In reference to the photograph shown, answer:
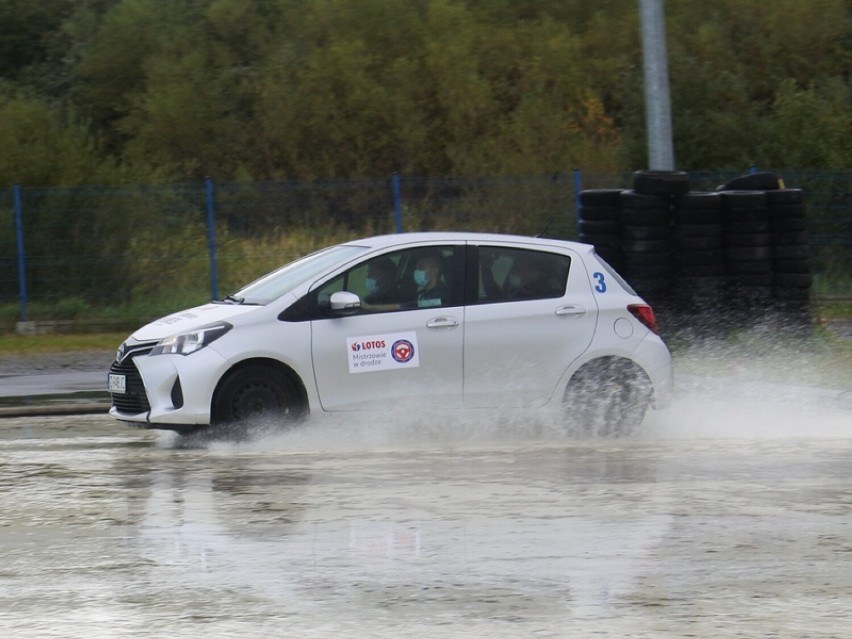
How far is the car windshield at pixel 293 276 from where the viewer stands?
10.4 metres

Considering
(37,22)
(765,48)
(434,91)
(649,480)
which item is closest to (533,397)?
(649,480)

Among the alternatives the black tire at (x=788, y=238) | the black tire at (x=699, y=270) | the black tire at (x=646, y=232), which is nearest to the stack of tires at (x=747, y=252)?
the black tire at (x=788, y=238)

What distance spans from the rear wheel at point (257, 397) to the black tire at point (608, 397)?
210 cm

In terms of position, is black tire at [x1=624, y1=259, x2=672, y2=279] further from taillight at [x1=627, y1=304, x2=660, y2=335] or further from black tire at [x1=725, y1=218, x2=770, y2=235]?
taillight at [x1=627, y1=304, x2=660, y2=335]

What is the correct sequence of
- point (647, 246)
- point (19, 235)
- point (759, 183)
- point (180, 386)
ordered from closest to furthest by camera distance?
1. point (180, 386)
2. point (647, 246)
3. point (759, 183)
4. point (19, 235)

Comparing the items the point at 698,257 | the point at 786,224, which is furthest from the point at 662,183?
the point at 786,224

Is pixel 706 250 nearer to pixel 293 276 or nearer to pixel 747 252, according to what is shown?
pixel 747 252

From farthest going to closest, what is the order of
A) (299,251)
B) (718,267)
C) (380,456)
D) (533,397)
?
(299,251) → (718,267) → (533,397) → (380,456)

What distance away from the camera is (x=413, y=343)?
10.2 meters

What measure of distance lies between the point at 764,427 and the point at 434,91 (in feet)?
90.0

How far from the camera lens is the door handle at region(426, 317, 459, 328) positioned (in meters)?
10.2

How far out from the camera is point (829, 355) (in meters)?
15.8

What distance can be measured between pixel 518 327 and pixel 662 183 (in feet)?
17.1

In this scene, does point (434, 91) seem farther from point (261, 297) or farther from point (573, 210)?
point (261, 297)
